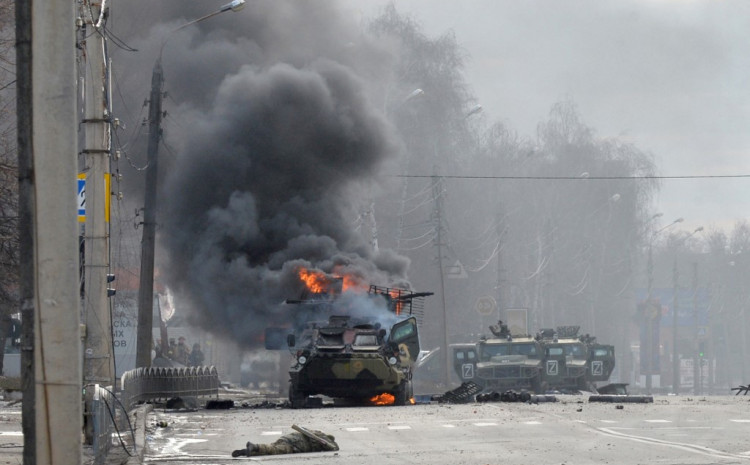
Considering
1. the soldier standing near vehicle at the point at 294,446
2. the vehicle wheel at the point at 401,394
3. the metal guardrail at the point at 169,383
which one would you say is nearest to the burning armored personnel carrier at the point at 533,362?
the metal guardrail at the point at 169,383

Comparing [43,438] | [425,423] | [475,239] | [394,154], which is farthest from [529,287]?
[43,438]

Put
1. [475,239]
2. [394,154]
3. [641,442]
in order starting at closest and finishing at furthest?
[641,442]
[394,154]
[475,239]

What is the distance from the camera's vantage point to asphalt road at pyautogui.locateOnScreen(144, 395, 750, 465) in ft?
43.1

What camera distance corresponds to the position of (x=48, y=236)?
8.20 metres

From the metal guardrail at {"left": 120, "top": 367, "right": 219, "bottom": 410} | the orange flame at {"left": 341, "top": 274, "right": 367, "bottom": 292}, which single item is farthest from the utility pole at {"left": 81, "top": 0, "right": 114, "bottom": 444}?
the orange flame at {"left": 341, "top": 274, "right": 367, "bottom": 292}

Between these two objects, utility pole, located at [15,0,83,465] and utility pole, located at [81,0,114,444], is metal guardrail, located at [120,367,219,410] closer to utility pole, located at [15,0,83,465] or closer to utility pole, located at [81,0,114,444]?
utility pole, located at [81,0,114,444]

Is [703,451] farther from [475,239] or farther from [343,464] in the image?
[475,239]

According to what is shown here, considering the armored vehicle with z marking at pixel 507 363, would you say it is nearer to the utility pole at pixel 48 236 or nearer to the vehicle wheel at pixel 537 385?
the vehicle wheel at pixel 537 385

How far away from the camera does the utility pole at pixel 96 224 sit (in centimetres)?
1809

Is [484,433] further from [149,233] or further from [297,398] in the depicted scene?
[149,233]

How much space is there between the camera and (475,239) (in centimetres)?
6988

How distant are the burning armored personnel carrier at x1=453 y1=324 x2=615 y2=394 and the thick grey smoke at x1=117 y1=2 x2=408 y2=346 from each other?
490cm

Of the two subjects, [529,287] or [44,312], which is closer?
[44,312]

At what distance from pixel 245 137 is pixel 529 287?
4637 centimetres
